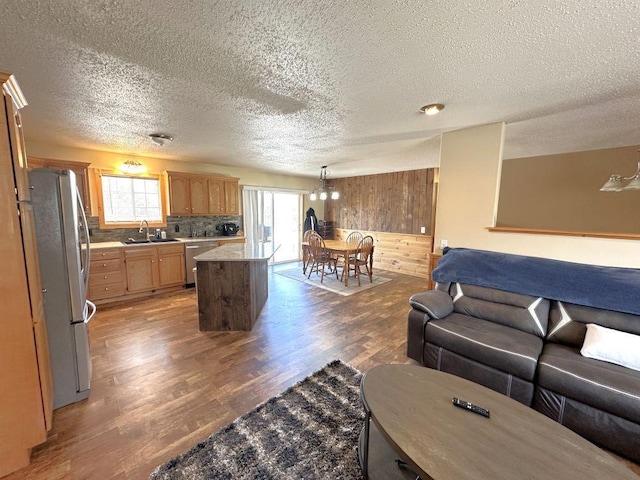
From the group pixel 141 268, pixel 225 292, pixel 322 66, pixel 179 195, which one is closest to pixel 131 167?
pixel 179 195

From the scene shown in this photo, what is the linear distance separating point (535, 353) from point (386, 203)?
197 inches

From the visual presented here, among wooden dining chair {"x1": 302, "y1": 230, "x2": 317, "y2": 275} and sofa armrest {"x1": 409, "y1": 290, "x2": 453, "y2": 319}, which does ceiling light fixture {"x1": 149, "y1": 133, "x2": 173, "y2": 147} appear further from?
sofa armrest {"x1": 409, "y1": 290, "x2": 453, "y2": 319}

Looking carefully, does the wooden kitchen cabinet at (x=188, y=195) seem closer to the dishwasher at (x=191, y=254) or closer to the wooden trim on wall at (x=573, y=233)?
the dishwasher at (x=191, y=254)

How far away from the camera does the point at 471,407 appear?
1.36 m

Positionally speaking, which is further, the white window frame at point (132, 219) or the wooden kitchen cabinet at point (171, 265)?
the wooden kitchen cabinet at point (171, 265)

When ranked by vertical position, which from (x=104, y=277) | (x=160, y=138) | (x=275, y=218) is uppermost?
(x=160, y=138)

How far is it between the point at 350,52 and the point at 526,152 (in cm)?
413

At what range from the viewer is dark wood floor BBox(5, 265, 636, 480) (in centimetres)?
160

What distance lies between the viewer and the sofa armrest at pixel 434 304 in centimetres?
245

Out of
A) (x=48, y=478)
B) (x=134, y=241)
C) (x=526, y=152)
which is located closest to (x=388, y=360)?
(x=48, y=478)

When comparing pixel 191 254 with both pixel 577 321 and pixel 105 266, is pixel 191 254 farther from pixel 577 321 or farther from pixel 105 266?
pixel 577 321

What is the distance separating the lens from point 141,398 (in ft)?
6.65

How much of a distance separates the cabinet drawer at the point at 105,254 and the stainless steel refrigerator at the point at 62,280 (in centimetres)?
230

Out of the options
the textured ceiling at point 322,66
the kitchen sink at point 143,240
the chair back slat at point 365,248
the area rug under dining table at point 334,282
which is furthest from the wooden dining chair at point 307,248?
the textured ceiling at point 322,66
